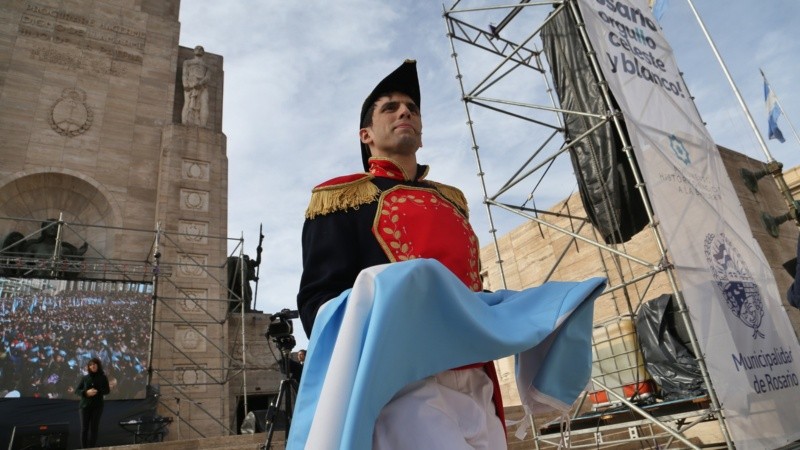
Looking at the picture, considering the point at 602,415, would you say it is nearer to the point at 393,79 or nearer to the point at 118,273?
the point at 393,79

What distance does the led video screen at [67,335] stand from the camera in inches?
377

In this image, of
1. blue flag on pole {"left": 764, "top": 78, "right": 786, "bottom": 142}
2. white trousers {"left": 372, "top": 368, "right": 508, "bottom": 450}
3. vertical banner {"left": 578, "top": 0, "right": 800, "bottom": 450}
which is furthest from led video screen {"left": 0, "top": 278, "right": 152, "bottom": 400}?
blue flag on pole {"left": 764, "top": 78, "right": 786, "bottom": 142}

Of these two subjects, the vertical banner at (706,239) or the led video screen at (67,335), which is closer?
the vertical banner at (706,239)

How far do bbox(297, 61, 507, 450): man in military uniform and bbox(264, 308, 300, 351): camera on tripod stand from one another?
3432 mm

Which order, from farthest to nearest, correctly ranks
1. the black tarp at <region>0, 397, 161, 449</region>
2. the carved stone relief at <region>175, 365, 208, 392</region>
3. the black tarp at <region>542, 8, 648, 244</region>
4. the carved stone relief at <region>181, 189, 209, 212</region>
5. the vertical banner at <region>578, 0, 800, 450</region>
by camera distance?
the carved stone relief at <region>181, 189, 209, 212</region> < the carved stone relief at <region>175, 365, 208, 392</region> < the black tarp at <region>0, 397, 161, 449</region> < the black tarp at <region>542, 8, 648, 244</region> < the vertical banner at <region>578, 0, 800, 450</region>

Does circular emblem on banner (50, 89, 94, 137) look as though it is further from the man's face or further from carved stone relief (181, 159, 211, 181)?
the man's face

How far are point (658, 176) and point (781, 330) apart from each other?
2.21m

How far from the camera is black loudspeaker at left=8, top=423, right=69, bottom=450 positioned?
733 cm

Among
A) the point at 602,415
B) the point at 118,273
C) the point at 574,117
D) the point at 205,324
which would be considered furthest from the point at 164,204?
the point at 602,415

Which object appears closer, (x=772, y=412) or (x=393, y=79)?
(x=393, y=79)

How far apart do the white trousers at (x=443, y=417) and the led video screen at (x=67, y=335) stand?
33.6ft

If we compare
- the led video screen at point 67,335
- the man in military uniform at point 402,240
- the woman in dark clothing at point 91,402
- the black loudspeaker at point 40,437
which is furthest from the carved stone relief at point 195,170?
the man in military uniform at point 402,240

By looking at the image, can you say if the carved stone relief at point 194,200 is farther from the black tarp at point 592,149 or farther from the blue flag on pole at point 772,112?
the blue flag on pole at point 772,112

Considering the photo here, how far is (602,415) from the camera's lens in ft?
19.5
